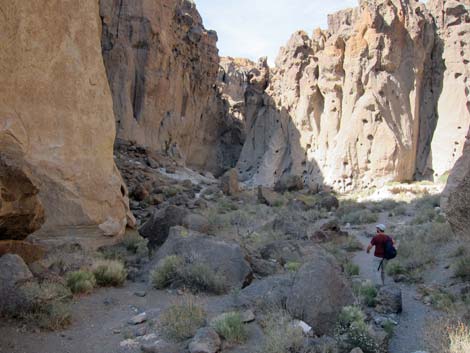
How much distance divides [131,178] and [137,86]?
35.4ft

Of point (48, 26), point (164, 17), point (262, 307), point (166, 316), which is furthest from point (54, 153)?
point (164, 17)

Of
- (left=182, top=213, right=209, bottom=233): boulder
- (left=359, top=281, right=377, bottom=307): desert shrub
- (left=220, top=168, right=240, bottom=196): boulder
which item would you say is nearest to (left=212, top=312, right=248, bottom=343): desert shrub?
(left=359, top=281, right=377, bottom=307): desert shrub

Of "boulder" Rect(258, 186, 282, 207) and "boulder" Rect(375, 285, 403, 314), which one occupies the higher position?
"boulder" Rect(258, 186, 282, 207)

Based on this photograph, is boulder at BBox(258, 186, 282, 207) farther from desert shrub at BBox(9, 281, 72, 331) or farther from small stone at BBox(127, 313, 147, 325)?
desert shrub at BBox(9, 281, 72, 331)

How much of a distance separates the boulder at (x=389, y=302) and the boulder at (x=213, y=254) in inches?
95.8

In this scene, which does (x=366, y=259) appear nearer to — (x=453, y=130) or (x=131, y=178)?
(x=131, y=178)

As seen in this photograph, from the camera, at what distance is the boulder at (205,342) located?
17.0ft

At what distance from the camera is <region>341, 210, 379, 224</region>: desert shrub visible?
1856cm

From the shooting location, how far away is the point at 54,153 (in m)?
9.70

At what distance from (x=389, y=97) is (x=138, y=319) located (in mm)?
27990

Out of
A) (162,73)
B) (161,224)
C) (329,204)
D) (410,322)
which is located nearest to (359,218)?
(329,204)

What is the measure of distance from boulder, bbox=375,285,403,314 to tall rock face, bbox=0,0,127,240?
6086 mm

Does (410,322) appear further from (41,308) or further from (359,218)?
(359,218)

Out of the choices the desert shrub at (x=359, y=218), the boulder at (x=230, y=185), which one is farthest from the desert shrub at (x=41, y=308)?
the boulder at (x=230, y=185)
